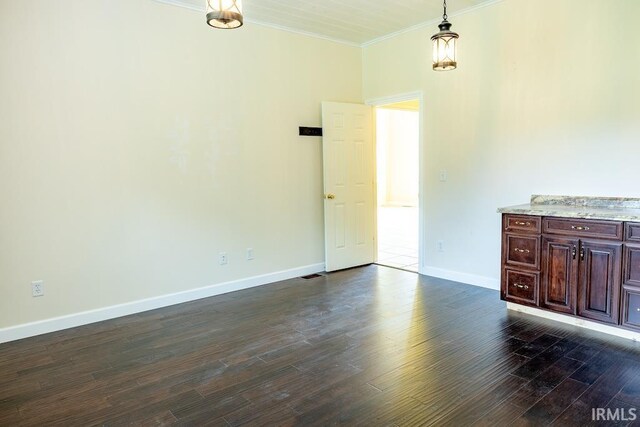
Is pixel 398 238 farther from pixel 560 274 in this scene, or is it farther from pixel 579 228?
pixel 579 228

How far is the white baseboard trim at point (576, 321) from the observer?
10.2 feet

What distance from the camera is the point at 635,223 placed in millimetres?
2947

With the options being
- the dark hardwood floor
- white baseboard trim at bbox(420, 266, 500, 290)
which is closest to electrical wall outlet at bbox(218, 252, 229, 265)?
the dark hardwood floor

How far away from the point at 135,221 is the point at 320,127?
8.14 ft

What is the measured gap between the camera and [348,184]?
213 inches

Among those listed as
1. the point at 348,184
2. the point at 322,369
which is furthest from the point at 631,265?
the point at 348,184

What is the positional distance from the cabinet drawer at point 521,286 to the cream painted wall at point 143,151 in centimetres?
242

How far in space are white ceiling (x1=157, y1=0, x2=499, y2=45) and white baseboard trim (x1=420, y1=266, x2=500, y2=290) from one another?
9.42 feet

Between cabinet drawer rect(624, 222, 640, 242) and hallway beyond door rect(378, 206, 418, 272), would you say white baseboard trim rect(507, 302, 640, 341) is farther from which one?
hallway beyond door rect(378, 206, 418, 272)

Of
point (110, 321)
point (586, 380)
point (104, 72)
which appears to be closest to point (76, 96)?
point (104, 72)

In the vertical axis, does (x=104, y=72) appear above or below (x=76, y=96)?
above

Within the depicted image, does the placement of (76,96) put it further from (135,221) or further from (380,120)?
(380,120)

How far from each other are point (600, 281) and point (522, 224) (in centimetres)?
72

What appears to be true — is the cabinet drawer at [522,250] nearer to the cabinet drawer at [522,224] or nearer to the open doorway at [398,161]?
the cabinet drawer at [522,224]
